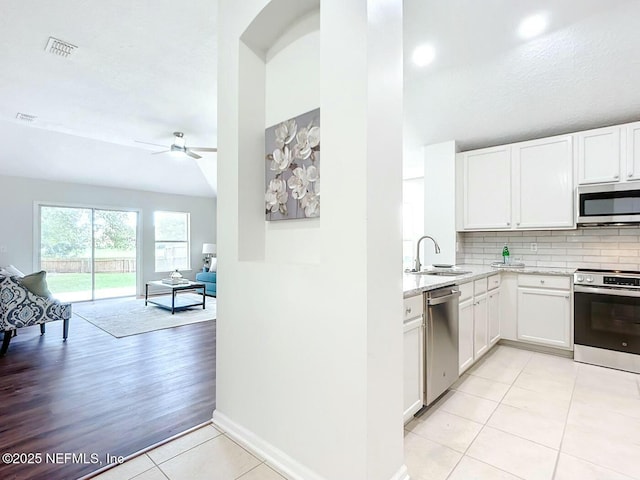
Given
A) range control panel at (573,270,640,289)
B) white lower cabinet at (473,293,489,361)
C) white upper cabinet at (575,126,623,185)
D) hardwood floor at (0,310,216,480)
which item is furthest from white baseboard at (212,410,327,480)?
white upper cabinet at (575,126,623,185)

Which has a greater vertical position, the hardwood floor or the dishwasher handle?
the dishwasher handle

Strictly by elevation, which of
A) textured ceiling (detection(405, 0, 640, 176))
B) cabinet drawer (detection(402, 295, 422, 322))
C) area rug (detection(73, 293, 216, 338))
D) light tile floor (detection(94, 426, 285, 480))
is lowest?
area rug (detection(73, 293, 216, 338))

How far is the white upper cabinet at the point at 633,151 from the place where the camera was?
10.0 ft

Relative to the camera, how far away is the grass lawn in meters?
6.43

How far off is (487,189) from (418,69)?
5.94 feet

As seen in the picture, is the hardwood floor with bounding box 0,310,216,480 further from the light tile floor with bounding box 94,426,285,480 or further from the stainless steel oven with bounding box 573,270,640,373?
the stainless steel oven with bounding box 573,270,640,373

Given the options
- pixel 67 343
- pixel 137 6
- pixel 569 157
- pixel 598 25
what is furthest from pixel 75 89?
pixel 569 157

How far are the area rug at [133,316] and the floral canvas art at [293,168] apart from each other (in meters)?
3.54

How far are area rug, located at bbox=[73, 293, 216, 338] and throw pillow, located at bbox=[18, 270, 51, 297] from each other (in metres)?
0.94

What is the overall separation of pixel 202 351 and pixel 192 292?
4.31m

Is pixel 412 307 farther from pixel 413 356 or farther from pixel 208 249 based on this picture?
pixel 208 249

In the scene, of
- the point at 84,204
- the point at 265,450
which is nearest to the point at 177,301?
the point at 84,204

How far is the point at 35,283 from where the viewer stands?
3.84 m

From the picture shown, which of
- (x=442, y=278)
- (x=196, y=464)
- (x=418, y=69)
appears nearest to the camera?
(x=196, y=464)
